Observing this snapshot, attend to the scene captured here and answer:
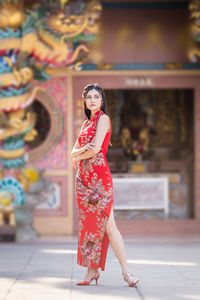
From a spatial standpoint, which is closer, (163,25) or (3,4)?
(3,4)

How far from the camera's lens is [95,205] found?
4859 millimetres

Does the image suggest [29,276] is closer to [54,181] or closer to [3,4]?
[54,181]

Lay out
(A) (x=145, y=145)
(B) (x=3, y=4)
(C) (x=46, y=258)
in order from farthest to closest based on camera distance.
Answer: (A) (x=145, y=145), (B) (x=3, y=4), (C) (x=46, y=258)

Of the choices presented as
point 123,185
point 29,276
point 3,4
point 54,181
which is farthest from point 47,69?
point 29,276

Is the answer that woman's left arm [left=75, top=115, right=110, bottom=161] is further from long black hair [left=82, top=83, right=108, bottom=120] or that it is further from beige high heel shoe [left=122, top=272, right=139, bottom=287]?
beige high heel shoe [left=122, top=272, right=139, bottom=287]

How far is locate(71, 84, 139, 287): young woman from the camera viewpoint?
486 centimetres

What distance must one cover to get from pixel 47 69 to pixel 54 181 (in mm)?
1659

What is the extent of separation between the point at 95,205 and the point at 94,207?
18mm

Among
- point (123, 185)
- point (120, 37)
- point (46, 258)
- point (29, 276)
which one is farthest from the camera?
point (123, 185)

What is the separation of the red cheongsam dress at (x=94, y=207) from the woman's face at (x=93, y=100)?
19cm

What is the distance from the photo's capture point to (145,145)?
1175 cm

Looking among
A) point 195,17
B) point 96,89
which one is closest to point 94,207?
point 96,89

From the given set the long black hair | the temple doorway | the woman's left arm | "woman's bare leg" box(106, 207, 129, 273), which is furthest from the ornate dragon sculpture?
"woman's bare leg" box(106, 207, 129, 273)

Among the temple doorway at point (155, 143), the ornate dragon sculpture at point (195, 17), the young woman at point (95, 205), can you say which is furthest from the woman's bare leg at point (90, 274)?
the temple doorway at point (155, 143)
